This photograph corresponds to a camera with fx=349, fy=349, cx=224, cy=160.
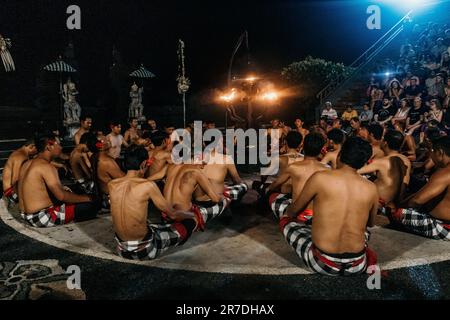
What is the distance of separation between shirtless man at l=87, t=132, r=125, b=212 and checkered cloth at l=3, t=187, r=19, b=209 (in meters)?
1.57

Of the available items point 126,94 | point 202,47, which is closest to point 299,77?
point 202,47

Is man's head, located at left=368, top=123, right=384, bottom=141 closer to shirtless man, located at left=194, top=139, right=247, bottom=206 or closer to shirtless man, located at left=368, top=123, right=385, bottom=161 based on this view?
shirtless man, located at left=368, top=123, right=385, bottom=161

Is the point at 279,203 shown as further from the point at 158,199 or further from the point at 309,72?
the point at 309,72

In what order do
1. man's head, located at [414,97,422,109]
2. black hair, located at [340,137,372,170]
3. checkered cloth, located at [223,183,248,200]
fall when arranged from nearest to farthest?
black hair, located at [340,137,372,170], checkered cloth, located at [223,183,248,200], man's head, located at [414,97,422,109]

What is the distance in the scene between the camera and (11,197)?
6.60 meters

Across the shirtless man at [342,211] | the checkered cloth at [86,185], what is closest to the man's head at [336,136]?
the shirtless man at [342,211]

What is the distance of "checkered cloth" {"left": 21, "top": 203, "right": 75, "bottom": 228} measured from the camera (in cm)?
528

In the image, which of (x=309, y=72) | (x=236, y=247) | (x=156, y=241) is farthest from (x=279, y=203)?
(x=309, y=72)

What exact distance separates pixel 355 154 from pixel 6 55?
49.4 ft

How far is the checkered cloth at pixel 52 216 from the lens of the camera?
5.28 m

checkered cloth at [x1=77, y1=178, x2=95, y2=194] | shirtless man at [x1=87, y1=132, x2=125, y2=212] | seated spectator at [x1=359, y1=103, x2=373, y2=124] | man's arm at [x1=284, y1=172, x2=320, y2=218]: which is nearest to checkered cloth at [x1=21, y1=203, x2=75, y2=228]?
shirtless man at [x1=87, y1=132, x2=125, y2=212]

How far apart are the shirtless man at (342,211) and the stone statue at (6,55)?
13.7m

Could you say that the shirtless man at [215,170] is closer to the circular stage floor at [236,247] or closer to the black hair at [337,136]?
the circular stage floor at [236,247]

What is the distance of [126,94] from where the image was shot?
2042 cm
